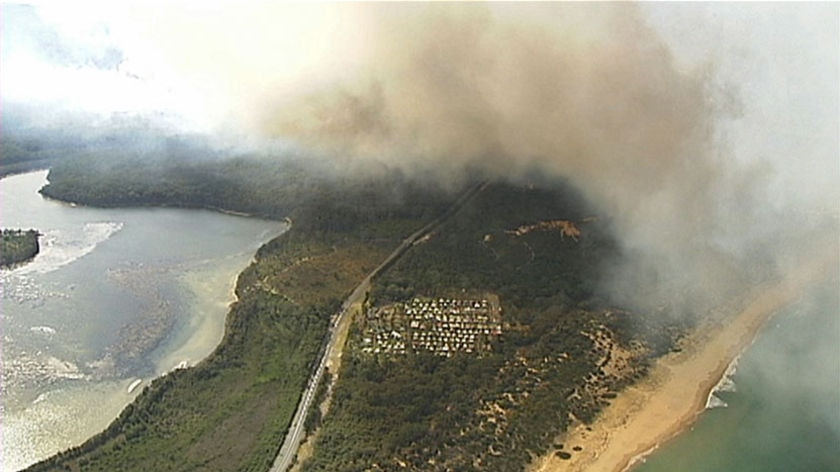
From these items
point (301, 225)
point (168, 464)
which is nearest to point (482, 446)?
point (168, 464)

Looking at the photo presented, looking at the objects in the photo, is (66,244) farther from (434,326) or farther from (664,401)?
(664,401)

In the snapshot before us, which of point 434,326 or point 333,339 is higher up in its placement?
point 434,326

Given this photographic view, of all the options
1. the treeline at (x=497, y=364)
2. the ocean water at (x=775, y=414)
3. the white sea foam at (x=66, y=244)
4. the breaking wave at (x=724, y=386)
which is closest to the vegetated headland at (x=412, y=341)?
the treeline at (x=497, y=364)

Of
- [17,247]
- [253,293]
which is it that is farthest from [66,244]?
[253,293]

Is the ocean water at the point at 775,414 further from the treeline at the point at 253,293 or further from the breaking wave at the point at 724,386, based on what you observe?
the treeline at the point at 253,293

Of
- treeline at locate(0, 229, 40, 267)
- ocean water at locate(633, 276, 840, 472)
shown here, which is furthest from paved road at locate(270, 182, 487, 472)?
treeline at locate(0, 229, 40, 267)

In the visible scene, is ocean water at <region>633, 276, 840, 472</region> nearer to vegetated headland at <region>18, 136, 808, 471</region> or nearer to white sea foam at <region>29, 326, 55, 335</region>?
vegetated headland at <region>18, 136, 808, 471</region>
